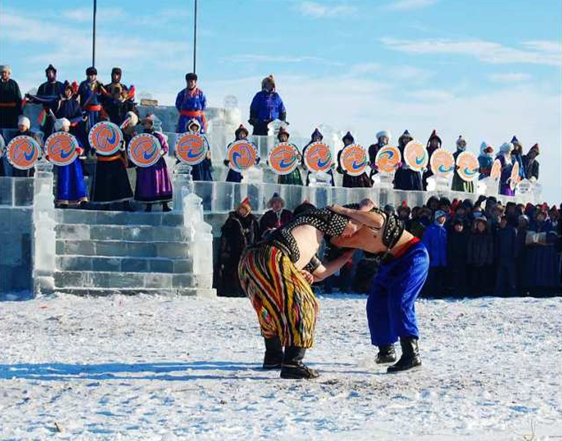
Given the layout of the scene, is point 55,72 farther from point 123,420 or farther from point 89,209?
point 123,420

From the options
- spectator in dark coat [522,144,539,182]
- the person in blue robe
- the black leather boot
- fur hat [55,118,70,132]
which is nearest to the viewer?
the black leather boot

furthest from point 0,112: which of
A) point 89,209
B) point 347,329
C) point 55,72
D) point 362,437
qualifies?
point 362,437

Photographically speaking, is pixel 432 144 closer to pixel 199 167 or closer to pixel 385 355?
pixel 199 167

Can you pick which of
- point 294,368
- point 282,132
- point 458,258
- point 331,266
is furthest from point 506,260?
point 294,368

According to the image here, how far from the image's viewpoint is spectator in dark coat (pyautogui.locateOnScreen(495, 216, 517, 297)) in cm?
1745

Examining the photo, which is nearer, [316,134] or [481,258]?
[481,258]

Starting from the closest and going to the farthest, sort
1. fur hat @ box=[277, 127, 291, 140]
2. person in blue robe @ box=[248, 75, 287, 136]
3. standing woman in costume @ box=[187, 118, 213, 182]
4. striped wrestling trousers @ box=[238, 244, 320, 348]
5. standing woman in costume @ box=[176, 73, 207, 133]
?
striped wrestling trousers @ box=[238, 244, 320, 348]
standing woman in costume @ box=[187, 118, 213, 182]
fur hat @ box=[277, 127, 291, 140]
standing woman in costume @ box=[176, 73, 207, 133]
person in blue robe @ box=[248, 75, 287, 136]

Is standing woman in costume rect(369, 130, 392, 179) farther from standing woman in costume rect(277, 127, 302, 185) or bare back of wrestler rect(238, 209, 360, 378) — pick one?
bare back of wrestler rect(238, 209, 360, 378)

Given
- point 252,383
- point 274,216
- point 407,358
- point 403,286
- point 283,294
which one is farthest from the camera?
point 274,216

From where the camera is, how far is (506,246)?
57.3ft

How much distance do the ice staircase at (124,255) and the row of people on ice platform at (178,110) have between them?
2165 mm

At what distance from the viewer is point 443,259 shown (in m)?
17.4

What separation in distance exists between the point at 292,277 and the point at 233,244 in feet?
27.7

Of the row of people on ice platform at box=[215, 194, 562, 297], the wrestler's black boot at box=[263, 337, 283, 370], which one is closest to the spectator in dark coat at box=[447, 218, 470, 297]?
the row of people on ice platform at box=[215, 194, 562, 297]
